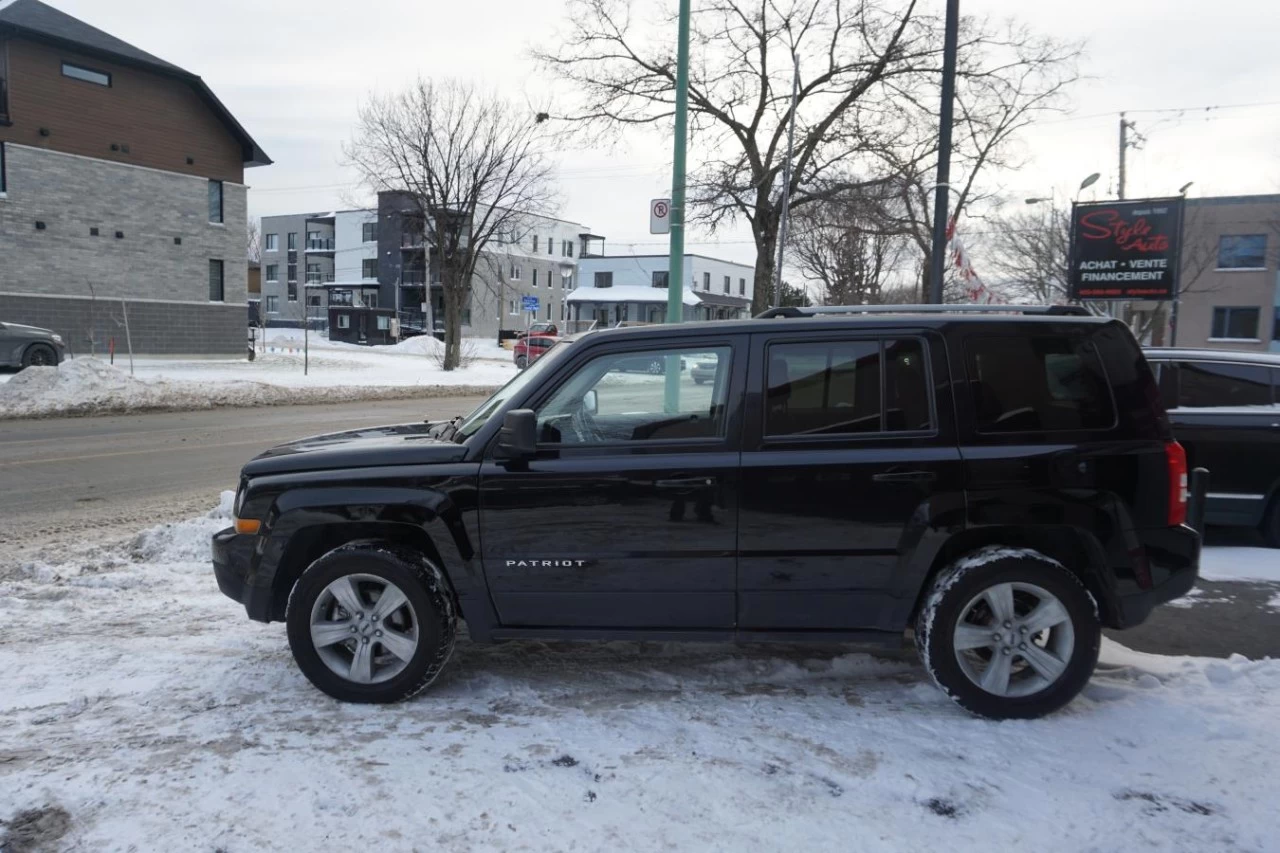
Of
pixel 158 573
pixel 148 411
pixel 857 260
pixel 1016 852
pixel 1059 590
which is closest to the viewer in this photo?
pixel 1016 852

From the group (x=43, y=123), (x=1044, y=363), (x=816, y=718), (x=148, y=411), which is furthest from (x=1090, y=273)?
(x=43, y=123)

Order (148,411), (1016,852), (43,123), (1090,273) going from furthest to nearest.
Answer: (43,123)
(148,411)
(1090,273)
(1016,852)

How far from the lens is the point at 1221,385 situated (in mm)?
7711

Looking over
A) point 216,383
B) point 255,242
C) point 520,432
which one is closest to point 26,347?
point 216,383

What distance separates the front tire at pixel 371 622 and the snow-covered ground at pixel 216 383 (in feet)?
49.8

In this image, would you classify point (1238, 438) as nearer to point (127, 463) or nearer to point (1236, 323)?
point (127, 463)

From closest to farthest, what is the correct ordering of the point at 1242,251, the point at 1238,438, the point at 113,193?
the point at 1238,438 → the point at 113,193 → the point at 1242,251

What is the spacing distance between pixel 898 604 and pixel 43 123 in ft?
121

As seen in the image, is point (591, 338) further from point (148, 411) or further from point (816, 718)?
point (148, 411)

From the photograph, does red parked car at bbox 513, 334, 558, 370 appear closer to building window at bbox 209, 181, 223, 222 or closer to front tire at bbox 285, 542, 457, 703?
building window at bbox 209, 181, 223, 222

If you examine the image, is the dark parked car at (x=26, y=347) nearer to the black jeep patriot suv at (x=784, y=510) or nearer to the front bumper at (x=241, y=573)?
the front bumper at (x=241, y=573)

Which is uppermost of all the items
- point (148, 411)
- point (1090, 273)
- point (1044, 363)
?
point (1090, 273)

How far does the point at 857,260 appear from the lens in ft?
137

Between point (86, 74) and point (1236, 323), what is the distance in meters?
50.4
